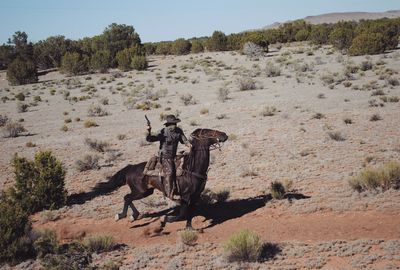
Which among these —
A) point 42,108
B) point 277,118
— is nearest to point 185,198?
point 277,118

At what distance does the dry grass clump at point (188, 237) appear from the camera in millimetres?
8477

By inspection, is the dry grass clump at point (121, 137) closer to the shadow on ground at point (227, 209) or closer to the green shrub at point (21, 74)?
the shadow on ground at point (227, 209)

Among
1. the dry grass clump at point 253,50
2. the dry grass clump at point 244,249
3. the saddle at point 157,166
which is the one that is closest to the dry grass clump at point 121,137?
the saddle at point 157,166

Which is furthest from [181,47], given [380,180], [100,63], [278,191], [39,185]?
[380,180]

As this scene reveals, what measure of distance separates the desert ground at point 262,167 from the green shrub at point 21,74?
23.4 m

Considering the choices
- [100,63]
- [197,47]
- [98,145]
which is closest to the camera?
[98,145]

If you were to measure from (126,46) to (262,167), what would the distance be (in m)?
69.5

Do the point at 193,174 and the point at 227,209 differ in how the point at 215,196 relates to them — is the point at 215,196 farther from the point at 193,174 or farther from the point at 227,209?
the point at 193,174

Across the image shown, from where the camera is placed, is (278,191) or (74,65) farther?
(74,65)

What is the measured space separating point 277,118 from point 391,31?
43.9 m

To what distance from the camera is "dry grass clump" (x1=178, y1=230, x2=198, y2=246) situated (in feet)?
27.8

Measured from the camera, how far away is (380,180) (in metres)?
10.6

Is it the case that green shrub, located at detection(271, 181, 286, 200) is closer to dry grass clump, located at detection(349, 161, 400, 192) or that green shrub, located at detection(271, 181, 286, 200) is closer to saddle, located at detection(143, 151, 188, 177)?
dry grass clump, located at detection(349, 161, 400, 192)

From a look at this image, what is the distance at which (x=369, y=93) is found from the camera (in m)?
26.0
